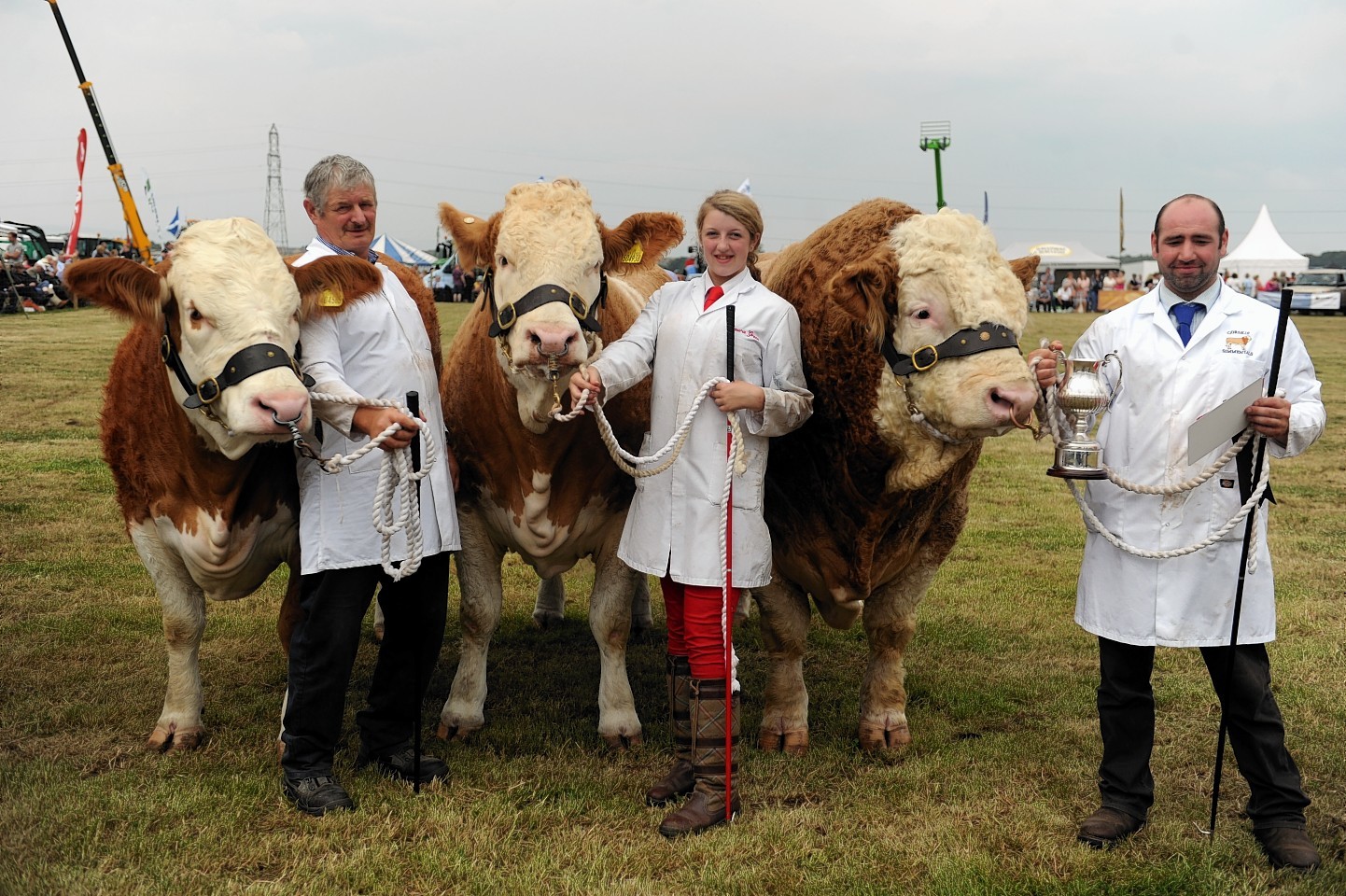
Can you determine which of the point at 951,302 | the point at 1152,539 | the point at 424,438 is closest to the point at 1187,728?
the point at 1152,539

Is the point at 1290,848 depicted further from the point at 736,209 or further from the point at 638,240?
→ the point at 638,240

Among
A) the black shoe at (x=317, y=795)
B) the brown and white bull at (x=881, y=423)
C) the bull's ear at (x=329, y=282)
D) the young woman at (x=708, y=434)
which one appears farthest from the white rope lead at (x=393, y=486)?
the brown and white bull at (x=881, y=423)

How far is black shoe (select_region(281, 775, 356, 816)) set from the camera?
402cm

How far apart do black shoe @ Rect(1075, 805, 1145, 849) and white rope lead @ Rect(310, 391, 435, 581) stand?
2.57 metres

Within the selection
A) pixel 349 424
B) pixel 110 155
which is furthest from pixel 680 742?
pixel 110 155

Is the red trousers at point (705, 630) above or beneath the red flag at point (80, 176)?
beneath

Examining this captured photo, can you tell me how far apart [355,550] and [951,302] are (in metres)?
2.34

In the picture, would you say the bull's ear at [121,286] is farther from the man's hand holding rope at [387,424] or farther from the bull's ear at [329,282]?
the man's hand holding rope at [387,424]

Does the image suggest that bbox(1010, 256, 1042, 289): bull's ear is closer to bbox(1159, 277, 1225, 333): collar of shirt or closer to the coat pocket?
bbox(1159, 277, 1225, 333): collar of shirt

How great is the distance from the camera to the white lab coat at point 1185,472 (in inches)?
148

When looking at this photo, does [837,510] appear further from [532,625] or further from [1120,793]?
[532,625]

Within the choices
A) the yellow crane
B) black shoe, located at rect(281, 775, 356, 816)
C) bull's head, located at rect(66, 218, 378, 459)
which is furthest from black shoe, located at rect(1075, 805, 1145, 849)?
the yellow crane

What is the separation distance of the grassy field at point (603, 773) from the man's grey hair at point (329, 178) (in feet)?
7.47

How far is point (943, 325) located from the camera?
4.05 m
